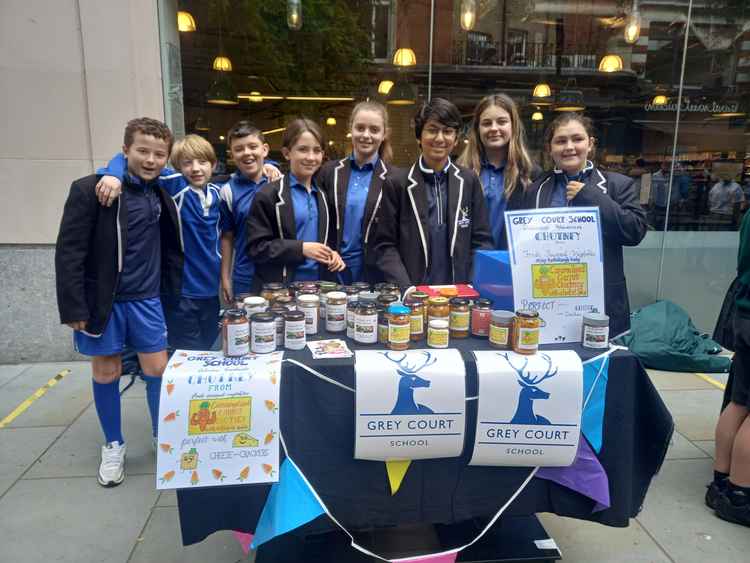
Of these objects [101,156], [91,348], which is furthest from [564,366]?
[101,156]

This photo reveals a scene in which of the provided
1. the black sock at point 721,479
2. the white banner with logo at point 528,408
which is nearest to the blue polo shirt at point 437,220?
the white banner with logo at point 528,408

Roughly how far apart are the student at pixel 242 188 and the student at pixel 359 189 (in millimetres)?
409

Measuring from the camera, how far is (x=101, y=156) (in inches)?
187

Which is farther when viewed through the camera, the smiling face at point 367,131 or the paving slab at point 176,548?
the smiling face at point 367,131

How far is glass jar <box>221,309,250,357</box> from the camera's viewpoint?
199cm

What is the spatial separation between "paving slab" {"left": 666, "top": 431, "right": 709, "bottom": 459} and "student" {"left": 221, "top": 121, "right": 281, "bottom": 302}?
292 cm

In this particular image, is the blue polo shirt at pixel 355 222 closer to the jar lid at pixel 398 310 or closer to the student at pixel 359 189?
the student at pixel 359 189

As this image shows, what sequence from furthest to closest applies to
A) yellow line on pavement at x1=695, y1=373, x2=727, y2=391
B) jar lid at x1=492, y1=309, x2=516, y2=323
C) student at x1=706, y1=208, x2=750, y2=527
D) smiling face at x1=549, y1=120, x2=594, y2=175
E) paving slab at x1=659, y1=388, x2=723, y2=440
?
yellow line on pavement at x1=695, y1=373, x2=727, y2=391 → paving slab at x1=659, y1=388, x2=723, y2=440 → smiling face at x1=549, y1=120, x2=594, y2=175 → student at x1=706, y1=208, x2=750, y2=527 → jar lid at x1=492, y1=309, x2=516, y2=323

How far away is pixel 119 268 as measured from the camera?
2.83m

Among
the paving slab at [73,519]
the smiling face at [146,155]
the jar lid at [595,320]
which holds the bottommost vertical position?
the paving slab at [73,519]

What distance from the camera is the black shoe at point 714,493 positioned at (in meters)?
2.87

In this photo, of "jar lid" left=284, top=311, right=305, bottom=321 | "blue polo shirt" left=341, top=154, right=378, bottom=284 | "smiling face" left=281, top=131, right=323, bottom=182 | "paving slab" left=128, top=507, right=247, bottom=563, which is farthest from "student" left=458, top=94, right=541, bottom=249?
"paving slab" left=128, top=507, right=247, bottom=563

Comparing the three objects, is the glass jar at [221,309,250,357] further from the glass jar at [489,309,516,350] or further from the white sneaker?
the white sneaker

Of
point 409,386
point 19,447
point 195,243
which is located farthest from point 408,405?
point 19,447
